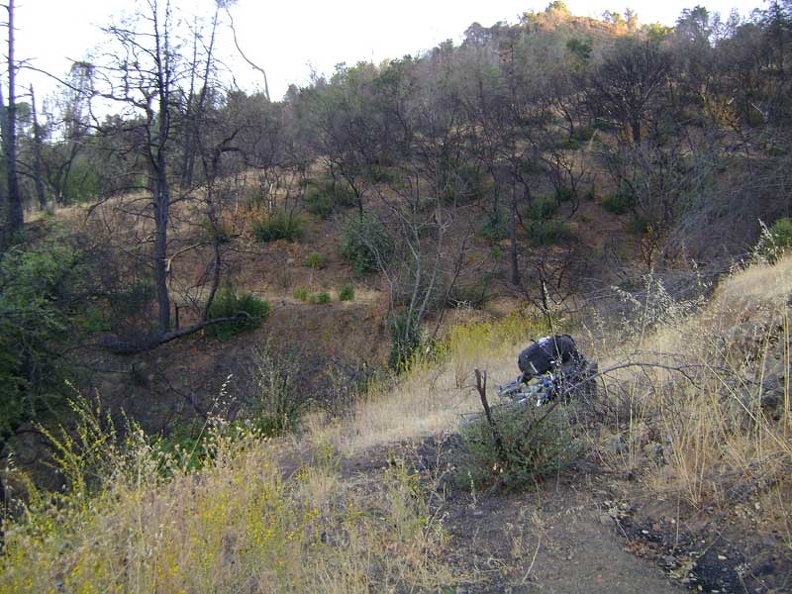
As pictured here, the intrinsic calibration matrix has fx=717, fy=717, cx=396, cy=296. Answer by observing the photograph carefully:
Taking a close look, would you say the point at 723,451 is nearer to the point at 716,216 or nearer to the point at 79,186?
the point at 716,216

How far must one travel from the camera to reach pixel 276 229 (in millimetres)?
20266

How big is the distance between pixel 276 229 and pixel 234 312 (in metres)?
4.64

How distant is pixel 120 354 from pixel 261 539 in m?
12.5

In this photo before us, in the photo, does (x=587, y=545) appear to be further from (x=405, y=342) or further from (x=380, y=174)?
(x=380, y=174)

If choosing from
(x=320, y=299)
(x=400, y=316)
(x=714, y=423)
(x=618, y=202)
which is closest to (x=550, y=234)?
(x=618, y=202)

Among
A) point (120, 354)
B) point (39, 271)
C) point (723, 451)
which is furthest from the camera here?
point (120, 354)

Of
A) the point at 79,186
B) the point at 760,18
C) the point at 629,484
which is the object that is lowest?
the point at 629,484

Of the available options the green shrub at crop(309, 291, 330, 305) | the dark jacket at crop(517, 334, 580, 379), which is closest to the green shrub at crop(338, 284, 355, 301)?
the green shrub at crop(309, 291, 330, 305)

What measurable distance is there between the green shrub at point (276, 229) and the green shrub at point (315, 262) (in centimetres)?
118

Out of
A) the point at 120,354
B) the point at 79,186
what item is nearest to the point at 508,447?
the point at 120,354

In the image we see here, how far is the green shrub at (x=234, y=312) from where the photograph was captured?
1608 cm

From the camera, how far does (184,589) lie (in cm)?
292

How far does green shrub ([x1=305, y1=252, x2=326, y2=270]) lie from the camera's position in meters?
19.3

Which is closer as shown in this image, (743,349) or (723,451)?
(723,451)
